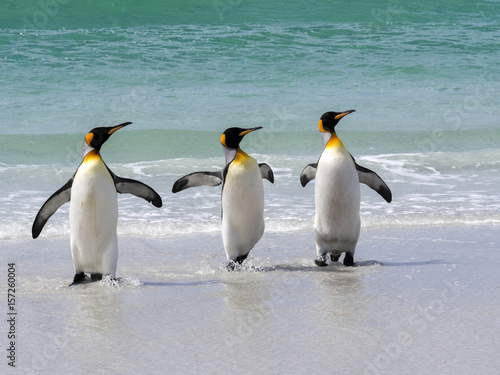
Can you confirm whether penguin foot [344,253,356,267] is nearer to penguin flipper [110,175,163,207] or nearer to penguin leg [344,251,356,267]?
penguin leg [344,251,356,267]

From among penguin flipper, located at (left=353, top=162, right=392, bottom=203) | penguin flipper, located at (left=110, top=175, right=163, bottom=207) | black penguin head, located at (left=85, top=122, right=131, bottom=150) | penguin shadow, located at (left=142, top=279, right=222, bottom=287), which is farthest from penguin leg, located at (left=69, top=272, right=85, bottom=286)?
penguin flipper, located at (left=353, top=162, right=392, bottom=203)

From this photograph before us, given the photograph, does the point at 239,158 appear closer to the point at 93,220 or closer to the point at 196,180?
the point at 196,180

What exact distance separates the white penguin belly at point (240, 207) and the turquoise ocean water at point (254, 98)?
1.02 meters

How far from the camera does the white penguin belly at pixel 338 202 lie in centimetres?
471

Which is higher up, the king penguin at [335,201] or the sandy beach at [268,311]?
the king penguin at [335,201]

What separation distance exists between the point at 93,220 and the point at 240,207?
86 cm

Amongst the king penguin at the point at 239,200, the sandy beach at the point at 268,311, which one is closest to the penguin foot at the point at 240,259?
the king penguin at the point at 239,200

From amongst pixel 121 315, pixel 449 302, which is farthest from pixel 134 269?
pixel 449 302

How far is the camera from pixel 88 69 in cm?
1350

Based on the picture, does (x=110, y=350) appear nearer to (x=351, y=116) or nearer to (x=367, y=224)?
(x=367, y=224)

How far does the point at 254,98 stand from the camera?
11898 millimetres

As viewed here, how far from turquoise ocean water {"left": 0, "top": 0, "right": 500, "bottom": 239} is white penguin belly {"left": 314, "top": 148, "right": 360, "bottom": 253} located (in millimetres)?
1028

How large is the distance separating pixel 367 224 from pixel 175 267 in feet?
5.48

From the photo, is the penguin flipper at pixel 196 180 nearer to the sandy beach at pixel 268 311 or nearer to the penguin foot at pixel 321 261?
the sandy beach at pixel 268 311
